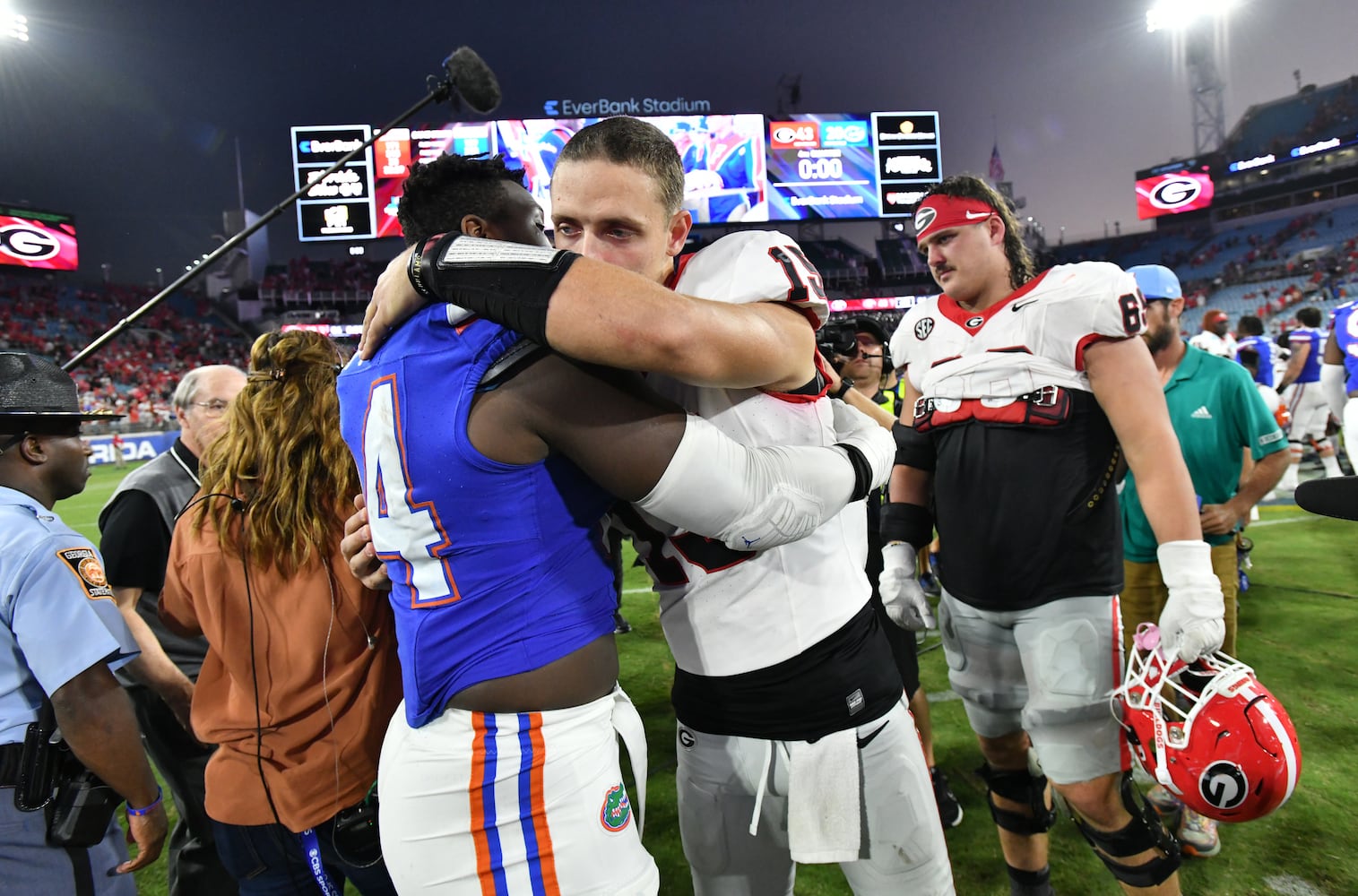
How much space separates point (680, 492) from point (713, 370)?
0.21 meters

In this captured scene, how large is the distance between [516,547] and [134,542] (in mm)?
2237

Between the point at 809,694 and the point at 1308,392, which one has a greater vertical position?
the point at 1308,392

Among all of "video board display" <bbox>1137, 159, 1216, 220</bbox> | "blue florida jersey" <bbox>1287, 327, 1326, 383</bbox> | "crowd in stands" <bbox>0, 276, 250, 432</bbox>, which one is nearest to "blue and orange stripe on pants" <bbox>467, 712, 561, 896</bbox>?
"blue florida jersey" <bbox>1287, 327, 1326, 383</bbox>

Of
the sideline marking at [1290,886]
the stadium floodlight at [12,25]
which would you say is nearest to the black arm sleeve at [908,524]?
Answer: the sideline marking at [1290,886]

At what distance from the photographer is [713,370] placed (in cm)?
122

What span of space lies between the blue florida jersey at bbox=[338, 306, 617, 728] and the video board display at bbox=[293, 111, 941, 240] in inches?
884

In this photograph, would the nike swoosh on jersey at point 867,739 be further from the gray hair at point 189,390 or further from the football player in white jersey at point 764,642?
the gray hair at point 189,390

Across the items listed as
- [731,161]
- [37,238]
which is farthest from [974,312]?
[37,238]

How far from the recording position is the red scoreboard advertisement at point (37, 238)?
103 ft

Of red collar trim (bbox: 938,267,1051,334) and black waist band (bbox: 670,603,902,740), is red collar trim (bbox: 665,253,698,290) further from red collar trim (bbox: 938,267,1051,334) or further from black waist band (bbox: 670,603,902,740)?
red collar trim (bbox: 938,267,1051,334)

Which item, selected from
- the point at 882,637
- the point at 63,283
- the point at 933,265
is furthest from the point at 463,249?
the point at 63,283

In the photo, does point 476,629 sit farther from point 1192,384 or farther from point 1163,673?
point 1192,384

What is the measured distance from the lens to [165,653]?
2807 mm

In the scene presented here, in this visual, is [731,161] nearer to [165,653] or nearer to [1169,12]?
[1169,12]
